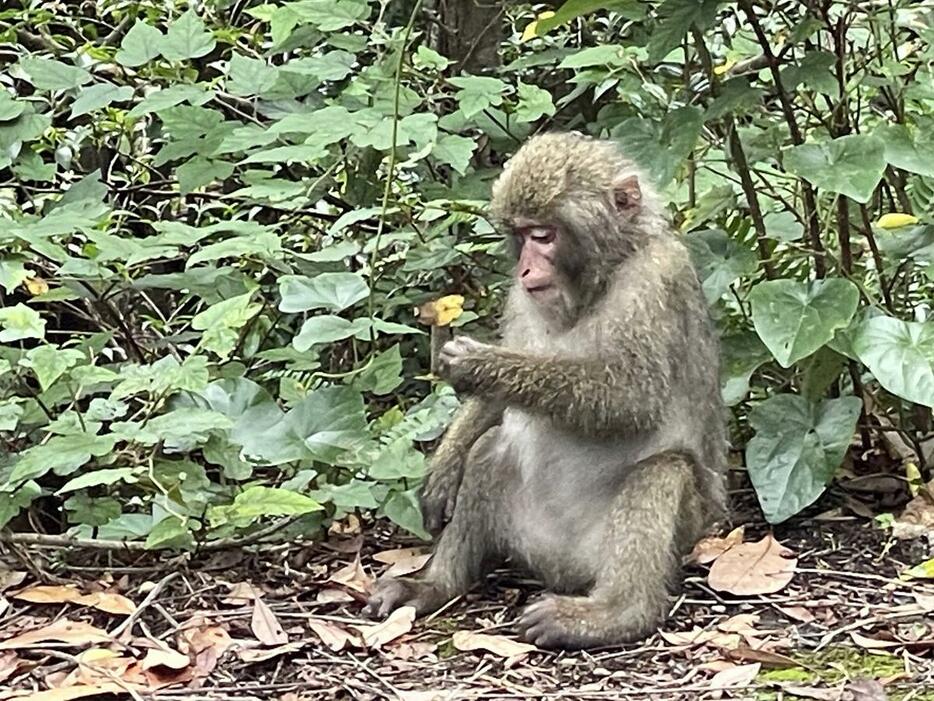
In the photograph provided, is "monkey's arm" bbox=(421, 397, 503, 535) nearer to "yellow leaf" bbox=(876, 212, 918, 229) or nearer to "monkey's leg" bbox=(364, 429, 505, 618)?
"monkey's leg" bbox=(364, 429, 505, 618)

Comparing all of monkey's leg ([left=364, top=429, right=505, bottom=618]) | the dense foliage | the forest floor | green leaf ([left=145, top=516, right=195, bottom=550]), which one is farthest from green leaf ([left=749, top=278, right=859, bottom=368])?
green leaf ([left=145, top=516, right=195, bottom=550])

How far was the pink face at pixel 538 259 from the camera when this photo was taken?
183 inches

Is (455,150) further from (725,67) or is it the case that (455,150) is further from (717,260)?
(725,67)

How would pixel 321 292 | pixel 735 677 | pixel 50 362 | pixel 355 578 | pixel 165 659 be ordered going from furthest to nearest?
pixel 321 292 < pixel 355 578 < pixel 50 362 < pixel 165 659 < pixel 735 677

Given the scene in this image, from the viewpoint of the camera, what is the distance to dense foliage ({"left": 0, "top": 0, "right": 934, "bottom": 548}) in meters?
4.96

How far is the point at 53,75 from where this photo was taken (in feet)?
19.0

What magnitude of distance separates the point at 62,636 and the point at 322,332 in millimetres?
1441

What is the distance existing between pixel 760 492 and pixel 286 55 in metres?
3.62

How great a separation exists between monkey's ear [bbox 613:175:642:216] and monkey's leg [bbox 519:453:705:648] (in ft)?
2.74

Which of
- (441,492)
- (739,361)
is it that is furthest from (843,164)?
(441,492)

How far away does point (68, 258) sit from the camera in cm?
545

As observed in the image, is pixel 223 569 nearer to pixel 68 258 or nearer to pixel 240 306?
pixel 240 306

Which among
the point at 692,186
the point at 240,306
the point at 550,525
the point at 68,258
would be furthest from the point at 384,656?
the point at 692,186

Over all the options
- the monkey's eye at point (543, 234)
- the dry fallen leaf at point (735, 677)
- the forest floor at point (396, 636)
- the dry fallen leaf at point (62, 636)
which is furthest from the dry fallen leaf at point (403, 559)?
the dry fallen leaf at point (735, 677)
